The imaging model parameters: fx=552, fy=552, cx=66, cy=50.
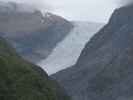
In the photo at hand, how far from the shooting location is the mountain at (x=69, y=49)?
122 metres

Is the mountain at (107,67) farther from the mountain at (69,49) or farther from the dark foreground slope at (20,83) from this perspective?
the dark foreground slope at (20,83)

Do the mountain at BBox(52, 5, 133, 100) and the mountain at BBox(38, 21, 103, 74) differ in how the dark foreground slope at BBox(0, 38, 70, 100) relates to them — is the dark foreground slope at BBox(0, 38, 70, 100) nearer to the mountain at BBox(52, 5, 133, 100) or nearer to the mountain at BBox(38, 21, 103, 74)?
the mountain at BBox(52, 5, 133, 100)

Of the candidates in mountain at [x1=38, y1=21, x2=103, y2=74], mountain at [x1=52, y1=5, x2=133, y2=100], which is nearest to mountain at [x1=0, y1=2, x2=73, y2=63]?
mountain at [x1=38, y1=21, x2=103, y2=74]

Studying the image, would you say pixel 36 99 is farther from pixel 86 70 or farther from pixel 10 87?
pixel 86 70

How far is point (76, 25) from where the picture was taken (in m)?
139

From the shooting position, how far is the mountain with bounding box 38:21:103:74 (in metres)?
122

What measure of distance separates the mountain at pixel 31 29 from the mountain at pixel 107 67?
28882 millimetres

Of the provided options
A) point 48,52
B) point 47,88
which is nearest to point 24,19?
point 48,52

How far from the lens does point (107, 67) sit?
8862 centimetres

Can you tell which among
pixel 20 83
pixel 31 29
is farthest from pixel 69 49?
pixel 20 83

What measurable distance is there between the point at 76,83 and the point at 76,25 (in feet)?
166

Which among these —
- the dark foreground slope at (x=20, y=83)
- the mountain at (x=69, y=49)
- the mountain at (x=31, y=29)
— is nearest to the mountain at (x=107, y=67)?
the mountain at (x=69, y=49)

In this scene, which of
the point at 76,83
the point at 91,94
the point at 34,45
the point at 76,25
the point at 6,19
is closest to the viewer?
the point at 91,94

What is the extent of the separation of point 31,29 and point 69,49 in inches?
1870
